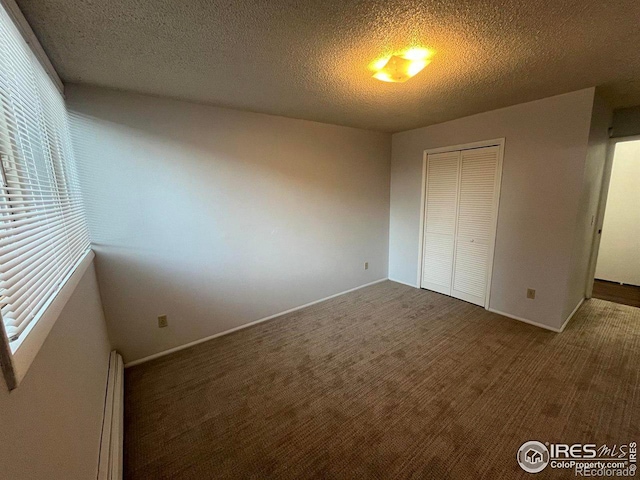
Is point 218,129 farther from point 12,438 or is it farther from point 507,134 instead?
point 507,134

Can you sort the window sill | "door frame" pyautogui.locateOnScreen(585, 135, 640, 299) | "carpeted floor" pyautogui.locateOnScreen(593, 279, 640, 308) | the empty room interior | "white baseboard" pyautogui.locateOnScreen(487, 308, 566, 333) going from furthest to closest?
"carpeted floor" pyautogui.locateOnScreen(593, 279, 640, 308) → "door frame" pyautogui.locateOnScreen(585, 135, 640, 299) → "white baseboard" pyautogui.locateOnScreen(487, 308, 566, 333) → the empty room interior → the window sill

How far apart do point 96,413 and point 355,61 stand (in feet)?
8.48

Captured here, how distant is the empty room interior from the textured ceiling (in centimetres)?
2

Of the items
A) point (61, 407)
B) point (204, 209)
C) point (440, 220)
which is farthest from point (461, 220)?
point (61, 407)

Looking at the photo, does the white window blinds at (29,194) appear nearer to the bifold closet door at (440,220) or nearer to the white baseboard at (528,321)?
the bifold closet door at (440,220)

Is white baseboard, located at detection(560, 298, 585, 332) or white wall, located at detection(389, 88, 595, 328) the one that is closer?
white wall, located at detection(389, 88, 595, 328)

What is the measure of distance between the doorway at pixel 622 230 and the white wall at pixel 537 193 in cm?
166

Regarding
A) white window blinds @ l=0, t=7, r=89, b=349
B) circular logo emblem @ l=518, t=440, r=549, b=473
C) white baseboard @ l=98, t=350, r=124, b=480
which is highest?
white window blinds @ l=0, t=7, r=89, b=349

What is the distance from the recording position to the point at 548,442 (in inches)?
61.4

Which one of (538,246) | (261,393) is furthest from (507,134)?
(261,393)

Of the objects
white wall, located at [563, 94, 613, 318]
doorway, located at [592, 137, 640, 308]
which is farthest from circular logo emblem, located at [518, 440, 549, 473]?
doorway, located at [592, 137, 640, 308]

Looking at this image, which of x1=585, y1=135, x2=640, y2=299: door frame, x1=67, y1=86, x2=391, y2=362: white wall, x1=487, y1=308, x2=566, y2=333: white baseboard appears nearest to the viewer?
x1=67, y1=86, x2=391, y2=362: white wall

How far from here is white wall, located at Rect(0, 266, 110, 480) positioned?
66 centimetres

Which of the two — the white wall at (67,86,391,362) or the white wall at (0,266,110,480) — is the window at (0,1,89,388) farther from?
the white wall at (67,86,391,362)
